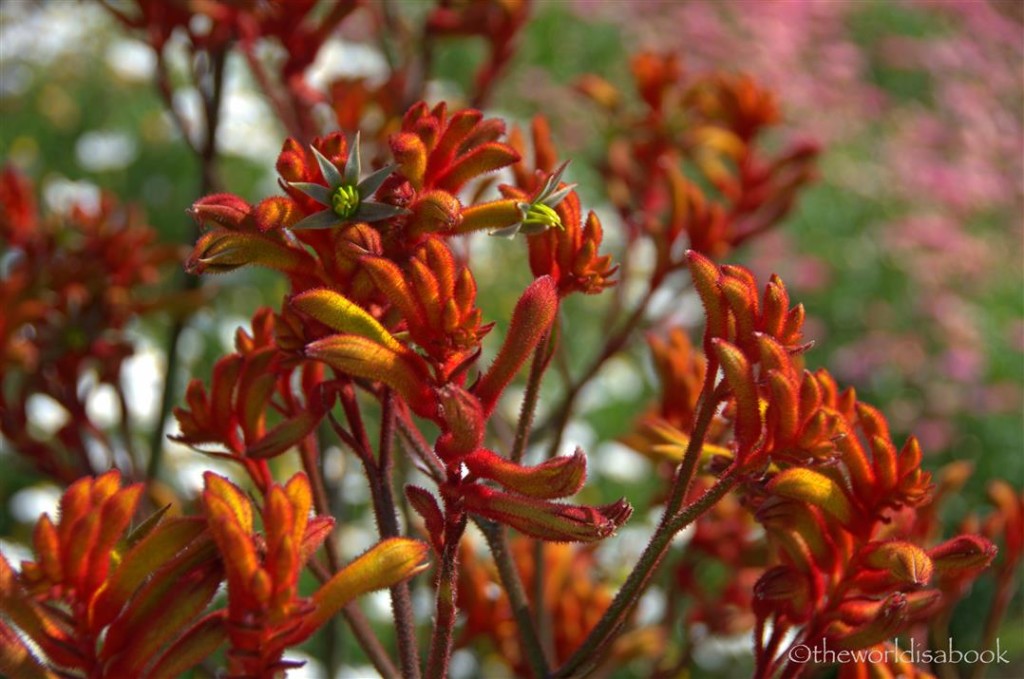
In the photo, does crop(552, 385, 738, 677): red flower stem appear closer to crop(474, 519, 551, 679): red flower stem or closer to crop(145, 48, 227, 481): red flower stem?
crop(474, 519, 551, 679): red flower stem

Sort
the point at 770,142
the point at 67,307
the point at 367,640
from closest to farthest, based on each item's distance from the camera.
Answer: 1. the point at 367,640
2. the point at 67,307
3. the point at 770,142

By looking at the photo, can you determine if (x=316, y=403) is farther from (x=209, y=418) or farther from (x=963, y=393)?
(x=963, y=393)

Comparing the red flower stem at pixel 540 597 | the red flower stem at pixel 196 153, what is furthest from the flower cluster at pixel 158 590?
the red flower stem at pixel 196 153

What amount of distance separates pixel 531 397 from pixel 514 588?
12 cm

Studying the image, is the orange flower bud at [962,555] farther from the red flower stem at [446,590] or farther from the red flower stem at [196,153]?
the red flower stem at [196,153]

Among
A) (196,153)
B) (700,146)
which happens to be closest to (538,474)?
(196,153)

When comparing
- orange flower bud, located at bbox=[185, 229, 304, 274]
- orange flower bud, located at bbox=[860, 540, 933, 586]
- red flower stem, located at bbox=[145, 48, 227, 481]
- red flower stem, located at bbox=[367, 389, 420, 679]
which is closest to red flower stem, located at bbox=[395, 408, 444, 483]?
red flower stem, located at bbox=[367, 389, 420, 679]

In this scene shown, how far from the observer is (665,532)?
0.70 m

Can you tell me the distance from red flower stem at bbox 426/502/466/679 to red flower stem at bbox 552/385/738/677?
104mm

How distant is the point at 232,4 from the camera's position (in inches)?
48.2

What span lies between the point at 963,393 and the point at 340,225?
2.70 m

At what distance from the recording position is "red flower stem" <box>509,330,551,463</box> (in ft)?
2.55

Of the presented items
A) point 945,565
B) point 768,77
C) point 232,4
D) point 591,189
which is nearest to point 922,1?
point 768,77

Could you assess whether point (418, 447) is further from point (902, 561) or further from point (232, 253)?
point (902, 561)
